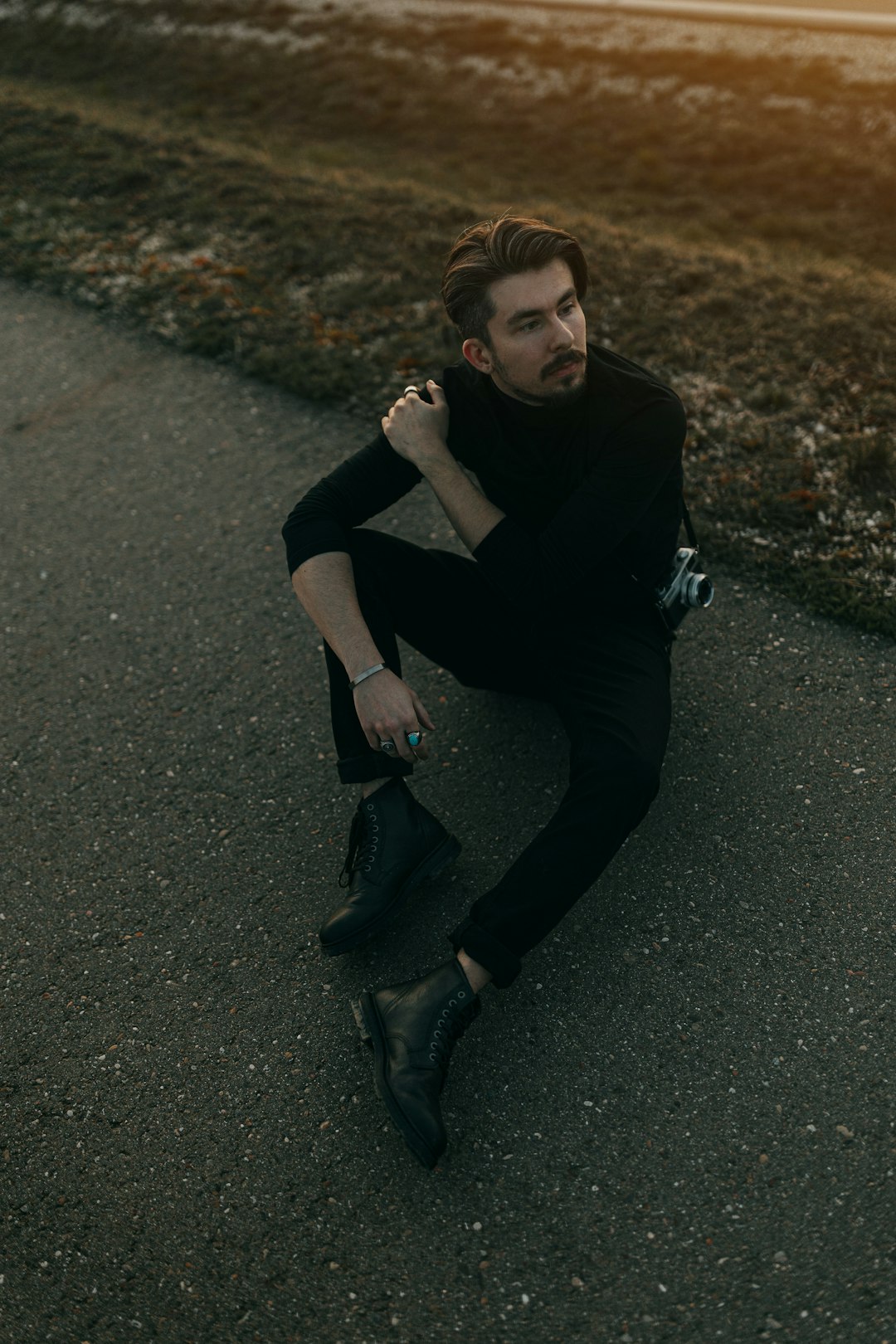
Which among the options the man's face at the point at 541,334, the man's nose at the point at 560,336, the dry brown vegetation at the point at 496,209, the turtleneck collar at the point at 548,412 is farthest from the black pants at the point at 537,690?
the dry brown vegetation at the point at 496,209

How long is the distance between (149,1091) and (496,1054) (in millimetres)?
1006

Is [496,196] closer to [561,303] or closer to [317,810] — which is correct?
[561,303]

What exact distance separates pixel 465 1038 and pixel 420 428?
1861 mm

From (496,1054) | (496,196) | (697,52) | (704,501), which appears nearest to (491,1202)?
(496,1054)

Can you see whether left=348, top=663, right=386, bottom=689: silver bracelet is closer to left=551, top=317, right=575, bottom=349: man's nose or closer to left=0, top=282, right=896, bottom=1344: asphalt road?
left=0, top=282, right=896, bottom=1344: asphalt road

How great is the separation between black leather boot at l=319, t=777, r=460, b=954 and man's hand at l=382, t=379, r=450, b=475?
104 centimetres

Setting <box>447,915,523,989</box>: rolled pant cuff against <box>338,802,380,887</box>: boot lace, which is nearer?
<box>447,915,523,989</box>: rolled pant cuff

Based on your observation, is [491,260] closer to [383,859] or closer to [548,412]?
[548,412]

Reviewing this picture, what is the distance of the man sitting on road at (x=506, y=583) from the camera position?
2779mm

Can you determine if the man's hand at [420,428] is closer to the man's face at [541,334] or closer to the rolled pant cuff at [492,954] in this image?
the man's face at [541,334]

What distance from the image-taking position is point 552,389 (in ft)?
10.2

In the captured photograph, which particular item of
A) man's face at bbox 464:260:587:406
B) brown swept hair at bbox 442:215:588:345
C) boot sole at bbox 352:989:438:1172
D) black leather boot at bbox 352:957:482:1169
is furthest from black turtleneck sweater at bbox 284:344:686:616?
boot sole at bbox 352:989:438:1172

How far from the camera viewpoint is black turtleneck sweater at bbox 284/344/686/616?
9.95 feet

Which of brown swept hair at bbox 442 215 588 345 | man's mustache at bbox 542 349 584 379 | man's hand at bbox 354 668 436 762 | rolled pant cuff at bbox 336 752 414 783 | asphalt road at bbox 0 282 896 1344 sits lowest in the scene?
asphalt road at bbox 0 282 896 1344
